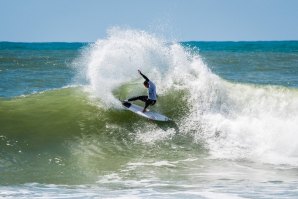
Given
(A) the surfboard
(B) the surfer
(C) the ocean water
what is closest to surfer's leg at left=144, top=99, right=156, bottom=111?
(B) the surfer

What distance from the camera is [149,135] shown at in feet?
41.9

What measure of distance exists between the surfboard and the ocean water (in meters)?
0.15

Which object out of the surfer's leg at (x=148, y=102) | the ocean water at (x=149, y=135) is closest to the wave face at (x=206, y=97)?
the ocean water at (x=149, y=135)

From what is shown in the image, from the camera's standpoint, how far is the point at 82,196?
7902mm

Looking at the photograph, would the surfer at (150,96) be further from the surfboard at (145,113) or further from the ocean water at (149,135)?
the ocean water at (149,135)

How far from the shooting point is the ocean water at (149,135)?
29.0ft

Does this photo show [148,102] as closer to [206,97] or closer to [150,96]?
[150,96]

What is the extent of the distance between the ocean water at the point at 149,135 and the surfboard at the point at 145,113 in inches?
6.1

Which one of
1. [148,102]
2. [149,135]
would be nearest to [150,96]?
[148,102]

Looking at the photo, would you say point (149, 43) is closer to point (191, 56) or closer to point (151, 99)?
point (191, 56)

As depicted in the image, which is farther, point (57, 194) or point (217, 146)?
point (217, 146)

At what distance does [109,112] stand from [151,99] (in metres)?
1.26

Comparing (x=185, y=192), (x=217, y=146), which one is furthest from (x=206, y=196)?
(x=217, y=146)

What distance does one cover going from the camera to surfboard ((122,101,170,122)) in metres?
13.3
